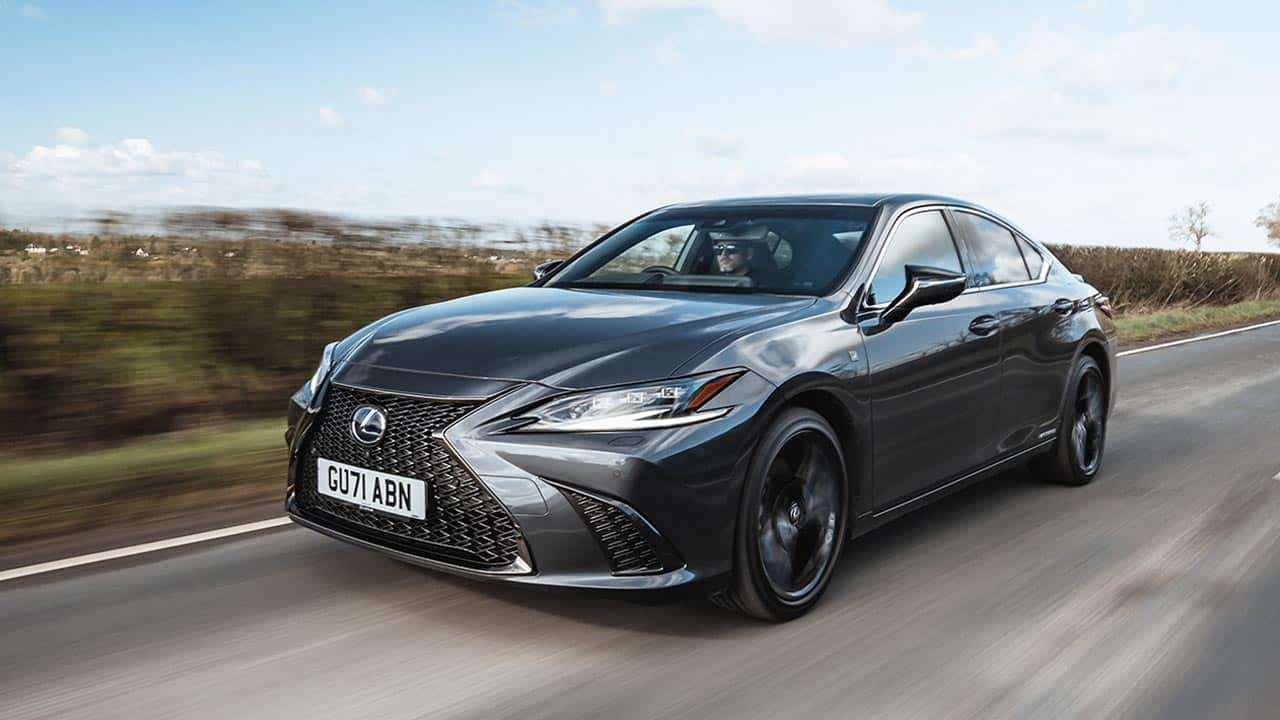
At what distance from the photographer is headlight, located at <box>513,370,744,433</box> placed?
347cm

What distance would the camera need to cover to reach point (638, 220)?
559cm

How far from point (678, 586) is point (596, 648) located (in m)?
0.37

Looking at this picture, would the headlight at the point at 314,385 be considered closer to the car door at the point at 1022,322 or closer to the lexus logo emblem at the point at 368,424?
the lexus logo emblem at the point at 368,424

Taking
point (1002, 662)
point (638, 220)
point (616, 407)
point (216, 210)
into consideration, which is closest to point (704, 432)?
point (616, 407)

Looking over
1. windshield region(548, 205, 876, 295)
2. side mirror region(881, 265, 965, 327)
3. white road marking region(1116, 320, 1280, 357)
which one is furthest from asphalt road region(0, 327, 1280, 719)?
white road marking region(1116, 320, 1280, 357)

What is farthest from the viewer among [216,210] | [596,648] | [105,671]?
[216,210]

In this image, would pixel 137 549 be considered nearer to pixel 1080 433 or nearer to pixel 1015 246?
pixel 1015 246

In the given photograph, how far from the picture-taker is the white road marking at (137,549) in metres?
4.43

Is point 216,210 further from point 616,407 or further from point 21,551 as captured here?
point 616,407

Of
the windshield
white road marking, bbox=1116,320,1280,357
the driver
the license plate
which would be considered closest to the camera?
the license plate

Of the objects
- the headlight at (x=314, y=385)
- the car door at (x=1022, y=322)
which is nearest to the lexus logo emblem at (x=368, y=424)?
the headlight at (x=314, y=385)

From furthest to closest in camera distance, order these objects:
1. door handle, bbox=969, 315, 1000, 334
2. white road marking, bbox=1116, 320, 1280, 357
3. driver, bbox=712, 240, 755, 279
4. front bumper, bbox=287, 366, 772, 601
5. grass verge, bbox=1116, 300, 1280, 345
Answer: grass verge, bbox=1116, 300, 1280, 345
white road marking, bbox=1116, 320, 1280, 357
door handle, bbox=969, 315, 1000, 334
driver, bbox=712, 240, 755, 279
front bumper, bbox=287, 366, 772, 601

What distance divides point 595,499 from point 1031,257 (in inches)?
143

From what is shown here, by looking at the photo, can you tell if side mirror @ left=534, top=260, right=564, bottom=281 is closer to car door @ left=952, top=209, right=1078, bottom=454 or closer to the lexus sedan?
the lexus sedan
